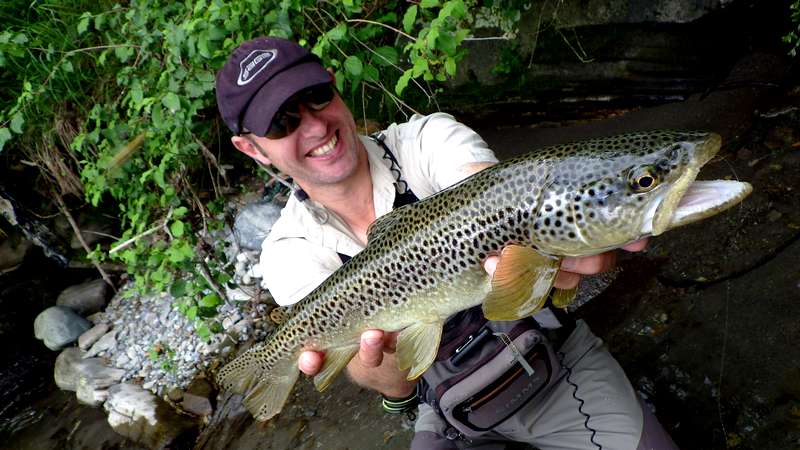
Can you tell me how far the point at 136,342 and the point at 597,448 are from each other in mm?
5630

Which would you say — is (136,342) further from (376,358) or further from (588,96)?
(588,96)

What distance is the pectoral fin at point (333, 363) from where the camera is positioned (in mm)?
2742

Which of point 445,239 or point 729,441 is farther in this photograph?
point 729,441

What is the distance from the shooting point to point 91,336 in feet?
23.1

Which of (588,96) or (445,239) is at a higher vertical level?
(445,239)

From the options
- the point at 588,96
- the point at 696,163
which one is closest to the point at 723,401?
the point at 696,163

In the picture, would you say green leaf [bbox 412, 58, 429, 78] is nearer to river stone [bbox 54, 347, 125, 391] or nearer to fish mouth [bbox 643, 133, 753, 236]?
fish mouth [bbox 643, 133, 753, 236]

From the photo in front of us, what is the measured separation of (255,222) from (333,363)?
3833 millimetres

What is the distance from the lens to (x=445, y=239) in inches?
87.5

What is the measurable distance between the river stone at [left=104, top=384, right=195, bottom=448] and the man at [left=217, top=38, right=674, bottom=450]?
2.76 metres

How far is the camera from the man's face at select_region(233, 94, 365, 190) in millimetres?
2908

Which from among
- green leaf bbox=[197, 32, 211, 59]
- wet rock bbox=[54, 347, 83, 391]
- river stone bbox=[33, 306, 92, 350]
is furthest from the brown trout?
river stone bbox=[33, 306, 92, 350]

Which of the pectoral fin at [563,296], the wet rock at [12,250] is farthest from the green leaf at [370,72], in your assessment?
the wet rock at [12,250]

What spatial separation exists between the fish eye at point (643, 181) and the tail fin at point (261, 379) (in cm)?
191
